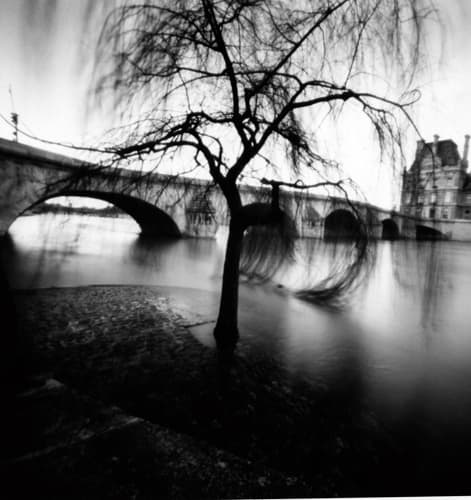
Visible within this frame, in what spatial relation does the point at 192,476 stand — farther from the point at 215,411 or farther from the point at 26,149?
the point at 26,149

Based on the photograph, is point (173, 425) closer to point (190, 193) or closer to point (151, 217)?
point (190, 193)

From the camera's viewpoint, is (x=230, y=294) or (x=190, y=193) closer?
(x=230, y=294)

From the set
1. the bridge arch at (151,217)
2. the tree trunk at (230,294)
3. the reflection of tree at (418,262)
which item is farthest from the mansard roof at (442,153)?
the bridge arch at (151,217)

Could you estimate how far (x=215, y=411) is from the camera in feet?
5.94

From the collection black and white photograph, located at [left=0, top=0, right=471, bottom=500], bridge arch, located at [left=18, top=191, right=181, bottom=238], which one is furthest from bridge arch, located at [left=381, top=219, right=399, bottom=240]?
bridge arch, located at [left=18, top=191, right=181, bottom=238]

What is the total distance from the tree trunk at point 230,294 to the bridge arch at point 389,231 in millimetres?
1277

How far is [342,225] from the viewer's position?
2449 mm

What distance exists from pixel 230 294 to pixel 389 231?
5.20 feet

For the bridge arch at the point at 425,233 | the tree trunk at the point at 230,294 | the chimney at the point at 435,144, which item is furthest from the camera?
the tree trunk at the point at 230,294

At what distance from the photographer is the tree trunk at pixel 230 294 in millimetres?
2426

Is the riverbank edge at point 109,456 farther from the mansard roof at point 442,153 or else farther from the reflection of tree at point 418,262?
the mansard roof at point 442,153

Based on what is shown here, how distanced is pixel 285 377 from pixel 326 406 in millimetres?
446

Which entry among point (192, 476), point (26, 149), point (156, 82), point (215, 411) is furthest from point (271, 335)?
point (26, 149)

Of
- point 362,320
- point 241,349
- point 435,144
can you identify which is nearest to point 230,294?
point 241,349
